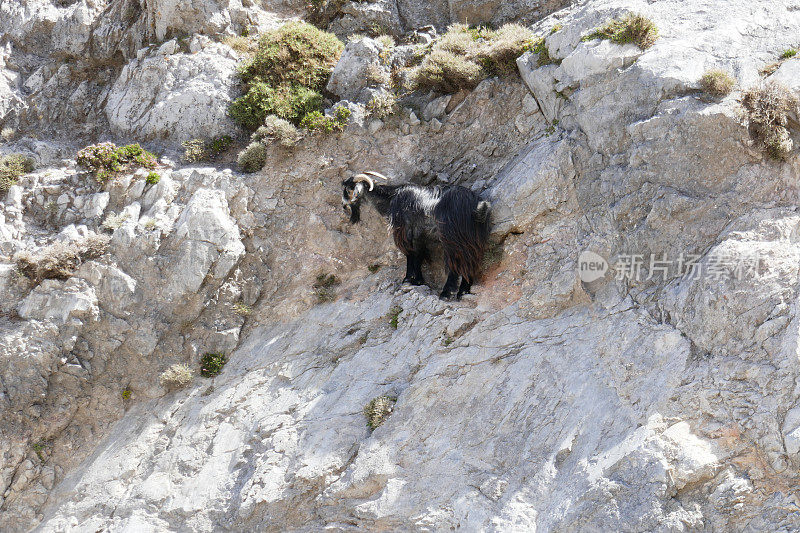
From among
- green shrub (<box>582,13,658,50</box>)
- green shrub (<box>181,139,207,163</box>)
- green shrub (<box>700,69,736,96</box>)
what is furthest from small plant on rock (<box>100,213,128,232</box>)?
green shrub (<box>700,69,736,96</box>)

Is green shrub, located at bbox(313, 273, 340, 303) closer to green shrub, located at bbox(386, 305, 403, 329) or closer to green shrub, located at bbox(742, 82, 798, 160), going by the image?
green shrub, located at bbox(386, 305, 403, 329)

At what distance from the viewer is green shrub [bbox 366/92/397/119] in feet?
46.1

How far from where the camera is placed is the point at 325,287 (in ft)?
43.3

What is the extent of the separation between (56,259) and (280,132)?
5132 mm

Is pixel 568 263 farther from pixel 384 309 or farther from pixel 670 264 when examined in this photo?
pixel 384 309

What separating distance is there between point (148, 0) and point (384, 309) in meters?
10.8

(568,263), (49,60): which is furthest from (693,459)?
(49,60)

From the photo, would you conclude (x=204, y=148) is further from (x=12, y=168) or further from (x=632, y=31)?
(x=632, y=31)

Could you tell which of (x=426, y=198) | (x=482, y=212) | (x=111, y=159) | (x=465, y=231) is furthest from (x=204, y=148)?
(x=482, y=212)

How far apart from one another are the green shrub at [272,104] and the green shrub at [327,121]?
16.3 inches

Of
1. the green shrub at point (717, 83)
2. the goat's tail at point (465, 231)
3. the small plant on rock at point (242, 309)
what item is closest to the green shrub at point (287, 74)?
the small plant on rock at point (242, 309)

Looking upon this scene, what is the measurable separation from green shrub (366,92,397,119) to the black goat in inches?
65.5

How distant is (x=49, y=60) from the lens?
56.6ft

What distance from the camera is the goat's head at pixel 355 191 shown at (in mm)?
13094
